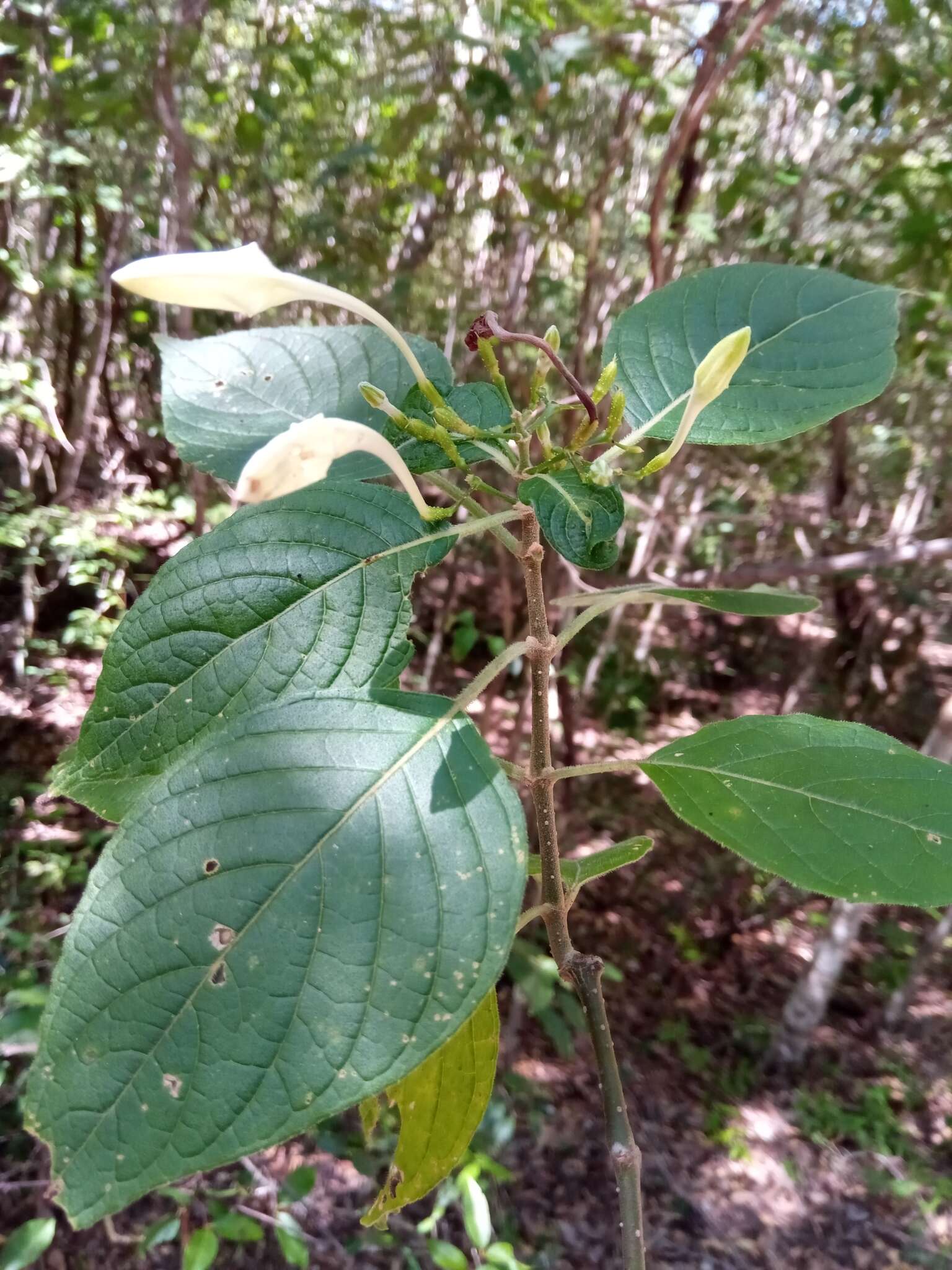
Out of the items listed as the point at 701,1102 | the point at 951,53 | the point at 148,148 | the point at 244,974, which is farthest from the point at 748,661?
the point at 244,974

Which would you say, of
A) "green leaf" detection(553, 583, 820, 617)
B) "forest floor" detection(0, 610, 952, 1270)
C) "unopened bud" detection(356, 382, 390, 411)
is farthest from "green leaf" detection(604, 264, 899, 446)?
"forest floor" detection(0, 610, 952, 1270)

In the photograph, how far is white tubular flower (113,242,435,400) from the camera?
432 millimetres

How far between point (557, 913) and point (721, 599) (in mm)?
282

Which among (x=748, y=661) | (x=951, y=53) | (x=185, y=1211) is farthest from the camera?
(x=748, y=661)

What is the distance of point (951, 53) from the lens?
235 cm

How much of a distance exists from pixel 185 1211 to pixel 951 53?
3.57 metres

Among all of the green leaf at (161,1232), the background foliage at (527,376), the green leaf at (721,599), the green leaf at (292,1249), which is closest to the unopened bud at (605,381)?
the green leaf at (721,599)

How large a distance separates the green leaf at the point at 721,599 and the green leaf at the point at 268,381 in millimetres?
231

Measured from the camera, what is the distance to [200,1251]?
4.10 feet

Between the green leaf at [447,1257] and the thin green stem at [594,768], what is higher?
the thin green stem at [594,768]

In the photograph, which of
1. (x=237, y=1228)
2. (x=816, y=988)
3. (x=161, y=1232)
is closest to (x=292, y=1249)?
(x=237, y=1228)

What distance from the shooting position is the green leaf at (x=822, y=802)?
1.65 feet

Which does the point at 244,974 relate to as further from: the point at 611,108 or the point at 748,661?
the point at 748,661

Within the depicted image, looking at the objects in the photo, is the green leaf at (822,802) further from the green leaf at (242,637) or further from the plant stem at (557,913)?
the green leaf at (242,637)
